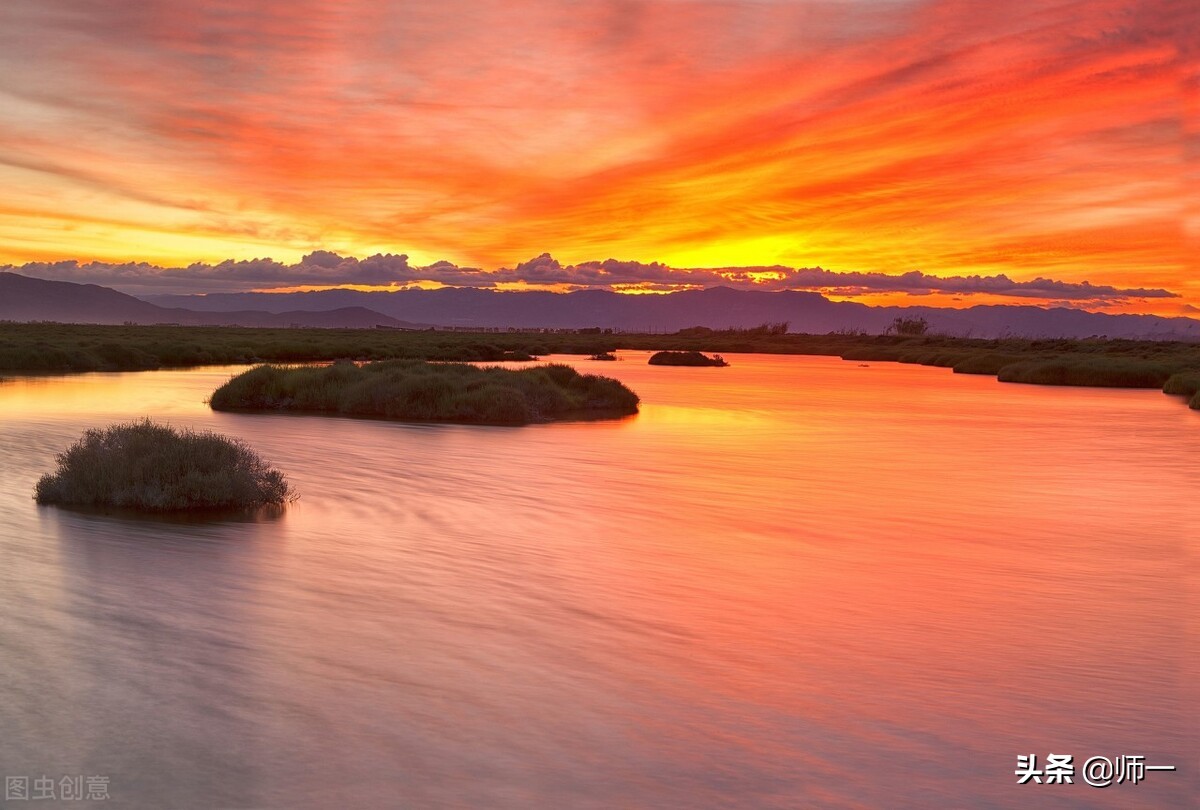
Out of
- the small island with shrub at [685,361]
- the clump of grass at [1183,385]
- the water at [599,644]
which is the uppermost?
the small island with shrub at [685,361]

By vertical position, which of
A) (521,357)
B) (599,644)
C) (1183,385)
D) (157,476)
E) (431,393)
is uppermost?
(521,357)

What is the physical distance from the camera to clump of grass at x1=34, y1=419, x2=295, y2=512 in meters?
14.4

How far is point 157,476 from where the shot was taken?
47.4 feet

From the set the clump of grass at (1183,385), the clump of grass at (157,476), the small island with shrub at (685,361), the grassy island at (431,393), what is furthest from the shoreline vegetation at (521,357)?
the clump of grass at (157,476)

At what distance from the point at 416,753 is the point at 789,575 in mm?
6664

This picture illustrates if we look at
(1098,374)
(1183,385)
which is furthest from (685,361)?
(1183,385)

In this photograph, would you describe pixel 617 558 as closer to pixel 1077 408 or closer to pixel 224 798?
pixel 224 798

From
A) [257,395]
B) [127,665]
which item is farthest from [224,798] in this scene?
[257,395]

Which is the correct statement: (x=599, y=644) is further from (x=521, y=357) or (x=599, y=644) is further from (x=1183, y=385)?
(x=521, y=357)

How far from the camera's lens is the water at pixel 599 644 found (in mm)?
6215

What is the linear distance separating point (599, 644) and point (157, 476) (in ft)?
28.2

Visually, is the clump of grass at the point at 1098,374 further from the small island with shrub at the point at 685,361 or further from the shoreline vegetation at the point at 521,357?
the small island with shrub at the point at 685,361

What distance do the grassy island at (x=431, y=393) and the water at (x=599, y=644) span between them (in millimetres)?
10888

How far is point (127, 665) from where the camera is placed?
25.7 feet
